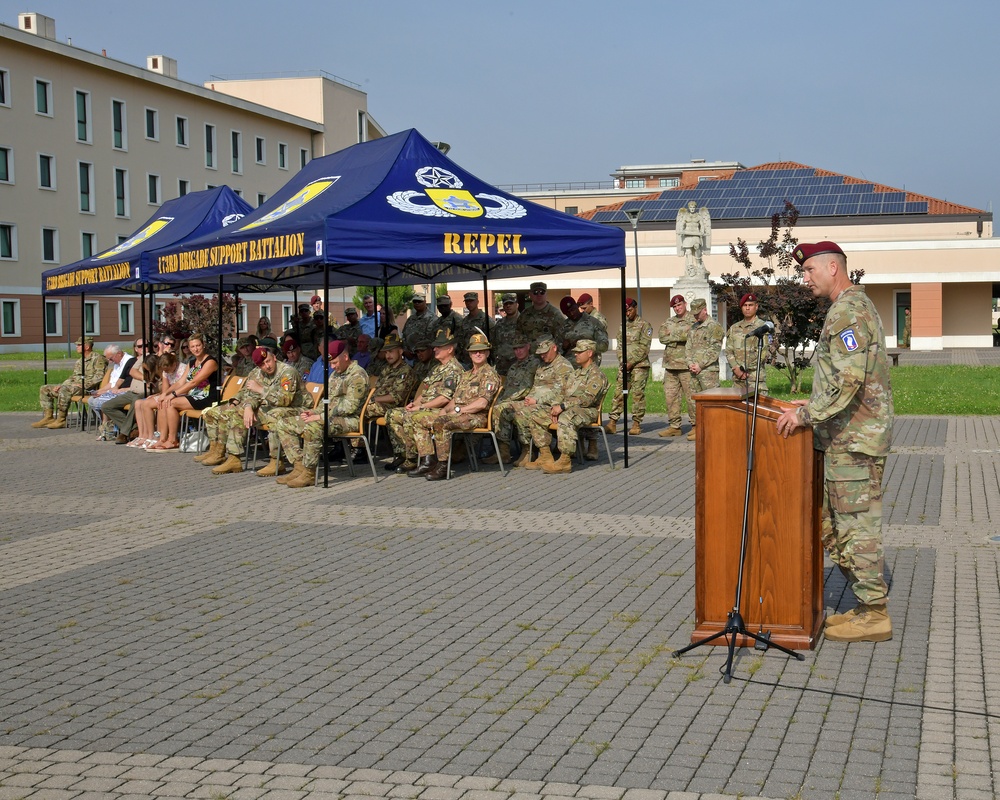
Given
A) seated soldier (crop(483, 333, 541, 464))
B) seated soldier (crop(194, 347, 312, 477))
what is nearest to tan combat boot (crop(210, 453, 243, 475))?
seated soldier (crop(194, 347, 312, 477))

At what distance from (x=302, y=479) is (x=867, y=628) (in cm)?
736

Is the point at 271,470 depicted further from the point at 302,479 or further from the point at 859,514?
the point at 859,514

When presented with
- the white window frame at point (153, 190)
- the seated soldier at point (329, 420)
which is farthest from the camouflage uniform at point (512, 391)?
the white window frame at point (153, 190)

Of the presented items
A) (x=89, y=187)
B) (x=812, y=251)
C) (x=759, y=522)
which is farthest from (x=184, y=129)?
(x=759, y=522)

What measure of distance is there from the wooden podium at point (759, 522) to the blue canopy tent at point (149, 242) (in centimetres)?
1250

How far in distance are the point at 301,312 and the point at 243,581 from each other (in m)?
11.7

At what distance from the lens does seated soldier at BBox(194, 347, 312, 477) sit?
522 inches

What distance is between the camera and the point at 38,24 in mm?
55969

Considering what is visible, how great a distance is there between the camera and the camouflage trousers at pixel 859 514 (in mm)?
6090

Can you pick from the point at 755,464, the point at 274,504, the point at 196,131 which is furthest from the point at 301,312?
the point at 196,131

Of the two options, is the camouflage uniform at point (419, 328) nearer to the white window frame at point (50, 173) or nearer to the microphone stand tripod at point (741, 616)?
the microphone stand tripod at point (741, 616)

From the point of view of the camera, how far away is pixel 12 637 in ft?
22.0

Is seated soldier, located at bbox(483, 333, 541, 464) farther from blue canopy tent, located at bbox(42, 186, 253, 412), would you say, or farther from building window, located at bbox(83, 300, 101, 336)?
building window, located at bbox(83, 300, 101, 336)

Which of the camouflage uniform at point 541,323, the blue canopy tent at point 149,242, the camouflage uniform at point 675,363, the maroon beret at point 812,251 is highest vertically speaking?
the blue canopy tent at point 149,242
